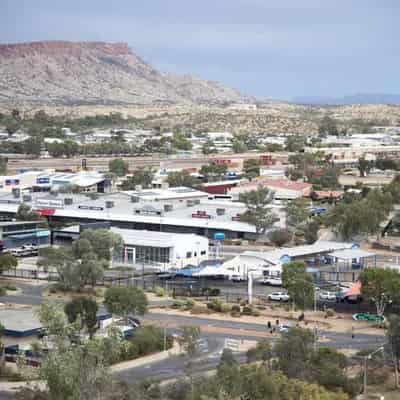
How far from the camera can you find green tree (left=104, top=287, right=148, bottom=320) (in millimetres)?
26859

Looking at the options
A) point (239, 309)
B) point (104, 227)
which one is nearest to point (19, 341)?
point (239, 309)

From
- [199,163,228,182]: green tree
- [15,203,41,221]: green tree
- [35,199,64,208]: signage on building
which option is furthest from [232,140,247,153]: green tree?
[15,203,41,221]: green tree

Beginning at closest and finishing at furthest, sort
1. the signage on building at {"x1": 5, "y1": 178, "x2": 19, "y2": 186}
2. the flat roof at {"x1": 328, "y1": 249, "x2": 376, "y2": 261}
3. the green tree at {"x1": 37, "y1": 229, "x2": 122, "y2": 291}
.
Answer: the green tree at {"x1": 37, "y1": 229, "x2": 122, "y2": 291} < the flat roof at {"x1": 328, "y1": 249, "x2": 376, "y2": 261} < the signage on building at {"x1": 5, "y1": 178, "x2": 19, "y2": 186}

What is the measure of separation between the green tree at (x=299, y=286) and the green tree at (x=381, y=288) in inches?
63.6

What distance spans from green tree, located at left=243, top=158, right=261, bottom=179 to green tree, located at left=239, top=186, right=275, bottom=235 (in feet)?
71.2

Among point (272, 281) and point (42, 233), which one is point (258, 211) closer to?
point (42, 233)

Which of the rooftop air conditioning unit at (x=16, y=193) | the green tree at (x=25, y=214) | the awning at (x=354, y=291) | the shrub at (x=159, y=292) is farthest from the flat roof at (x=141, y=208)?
the awning at (x=354, y=291)

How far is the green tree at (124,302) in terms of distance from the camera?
2686 centimetres

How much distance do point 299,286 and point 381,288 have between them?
2555 mm

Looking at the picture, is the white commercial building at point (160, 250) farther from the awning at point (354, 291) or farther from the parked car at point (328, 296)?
the awning at point (354, 291)

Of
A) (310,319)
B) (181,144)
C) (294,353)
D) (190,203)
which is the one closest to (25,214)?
(190,203)

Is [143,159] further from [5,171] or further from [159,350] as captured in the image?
[159,350]

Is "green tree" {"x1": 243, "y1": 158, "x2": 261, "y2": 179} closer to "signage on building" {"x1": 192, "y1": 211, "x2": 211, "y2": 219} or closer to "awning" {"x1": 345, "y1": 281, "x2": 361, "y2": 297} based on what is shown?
"signage on building" {"x1": 192, "y1": 211, "x2": 211, "y2": 219}

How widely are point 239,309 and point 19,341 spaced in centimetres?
743
